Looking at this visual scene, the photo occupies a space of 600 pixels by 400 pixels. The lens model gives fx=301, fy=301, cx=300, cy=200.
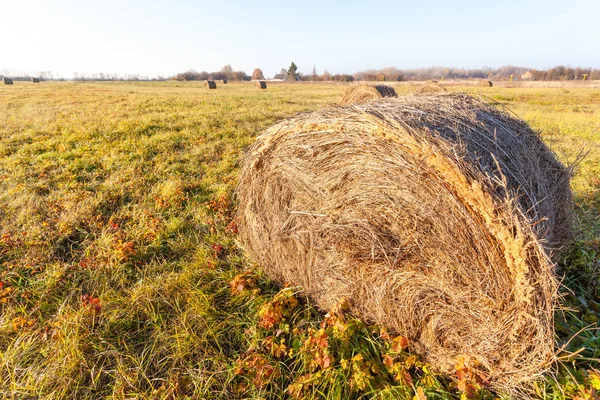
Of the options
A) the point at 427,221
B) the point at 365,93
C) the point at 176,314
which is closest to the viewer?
the point at 427,221

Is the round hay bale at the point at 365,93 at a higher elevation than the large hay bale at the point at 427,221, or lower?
higher

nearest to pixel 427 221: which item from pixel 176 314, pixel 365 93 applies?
pixel 176 314

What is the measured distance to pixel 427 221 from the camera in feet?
7.35

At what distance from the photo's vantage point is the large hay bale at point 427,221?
185 cm

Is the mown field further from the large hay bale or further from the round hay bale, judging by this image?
the round hay bale

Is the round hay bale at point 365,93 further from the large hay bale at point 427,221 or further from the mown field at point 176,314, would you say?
the large hay bale at point 427,221

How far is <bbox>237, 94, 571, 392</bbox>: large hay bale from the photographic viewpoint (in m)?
1.85

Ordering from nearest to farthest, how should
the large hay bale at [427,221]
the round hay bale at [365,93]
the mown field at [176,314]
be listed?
1. the large hay bale at [427,221]
2. the mown field at [176,314]
3. the round hay bale at [365,93]

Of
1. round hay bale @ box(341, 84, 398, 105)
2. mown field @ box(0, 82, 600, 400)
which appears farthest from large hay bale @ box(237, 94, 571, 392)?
round hay bale @ box(341, 84, 398, 105)

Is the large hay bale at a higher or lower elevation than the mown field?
higher

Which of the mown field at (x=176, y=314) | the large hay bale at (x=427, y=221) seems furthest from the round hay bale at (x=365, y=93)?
the large hay bale at (x=427, y=221)

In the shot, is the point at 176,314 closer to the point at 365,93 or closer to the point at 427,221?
the point at 427,221

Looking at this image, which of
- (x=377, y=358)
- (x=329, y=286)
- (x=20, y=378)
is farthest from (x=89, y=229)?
(x=377, y=358)

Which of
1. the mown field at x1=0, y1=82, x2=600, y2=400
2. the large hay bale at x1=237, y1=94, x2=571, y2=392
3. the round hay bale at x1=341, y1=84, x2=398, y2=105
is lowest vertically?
the mown field at x1=0, y1=82, x2=600, y2=400
